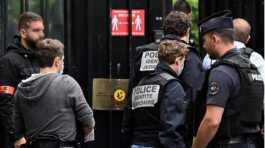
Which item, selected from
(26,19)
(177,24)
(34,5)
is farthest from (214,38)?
(34,5)

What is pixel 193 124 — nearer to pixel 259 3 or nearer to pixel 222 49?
pixel 222 49

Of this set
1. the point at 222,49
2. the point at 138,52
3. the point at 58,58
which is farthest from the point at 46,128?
the point at 222,49

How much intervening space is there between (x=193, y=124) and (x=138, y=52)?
804 millimetres

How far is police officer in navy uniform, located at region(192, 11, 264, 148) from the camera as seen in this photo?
4812 millimetres

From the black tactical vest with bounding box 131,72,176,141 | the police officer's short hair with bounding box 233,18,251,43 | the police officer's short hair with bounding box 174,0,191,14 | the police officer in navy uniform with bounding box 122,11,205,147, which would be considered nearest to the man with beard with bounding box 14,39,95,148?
the black tactical vest with bounding box 131,72,176,141

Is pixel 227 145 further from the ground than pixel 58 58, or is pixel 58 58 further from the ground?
pixel 58 58

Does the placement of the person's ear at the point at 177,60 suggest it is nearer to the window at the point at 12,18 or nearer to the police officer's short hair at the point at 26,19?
the police officer's short hair at the point at 26,19

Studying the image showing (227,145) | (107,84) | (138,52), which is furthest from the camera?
(107,84)

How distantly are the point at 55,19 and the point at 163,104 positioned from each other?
4.93ft

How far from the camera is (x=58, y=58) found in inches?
204

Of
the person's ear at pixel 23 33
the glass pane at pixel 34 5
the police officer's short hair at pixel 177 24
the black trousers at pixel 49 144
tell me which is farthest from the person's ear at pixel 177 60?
the glass pane at pixel 34 5

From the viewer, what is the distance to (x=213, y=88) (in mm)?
4824

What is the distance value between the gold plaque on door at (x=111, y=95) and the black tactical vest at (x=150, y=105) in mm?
748

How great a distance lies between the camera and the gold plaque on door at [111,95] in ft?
19.9
